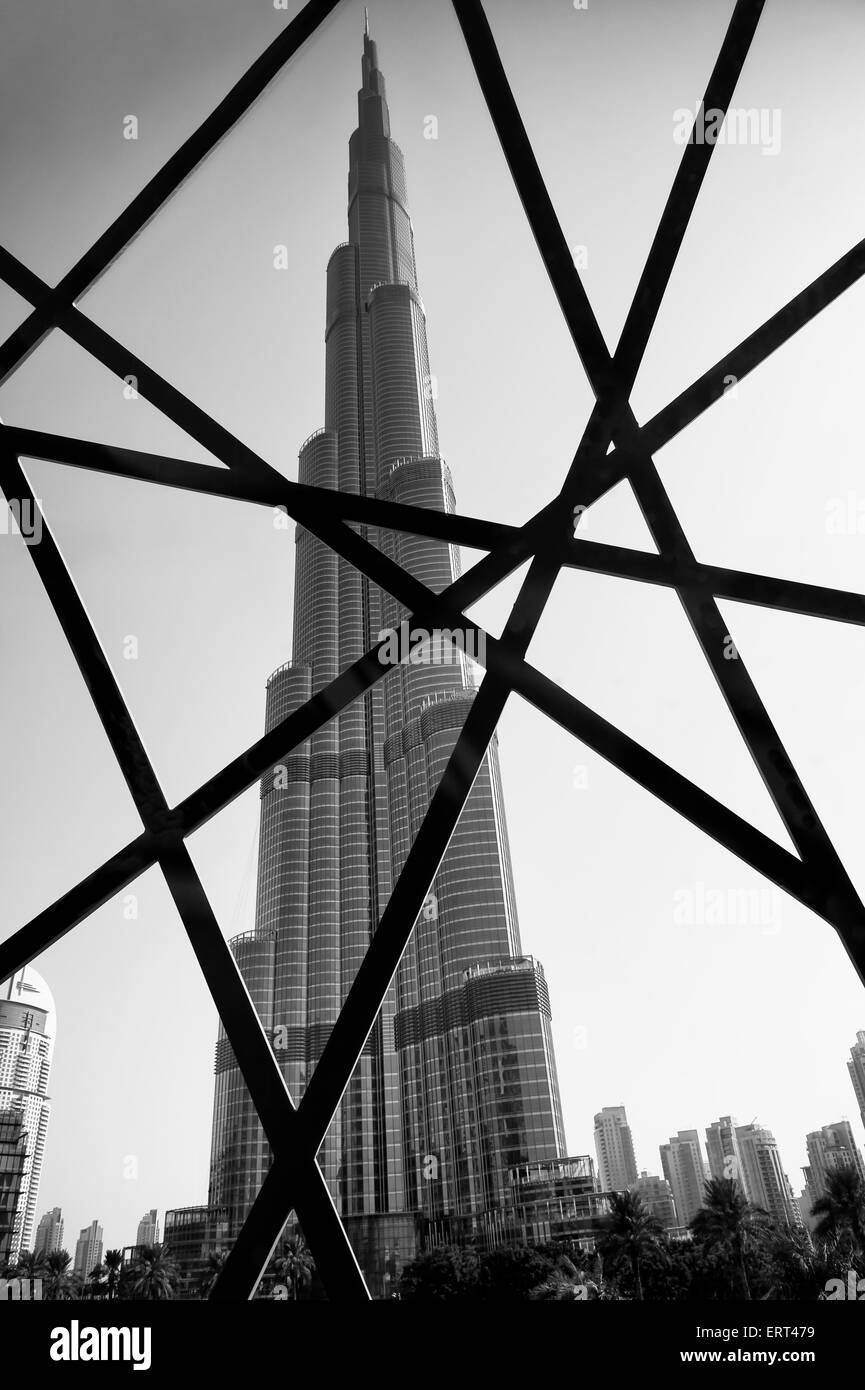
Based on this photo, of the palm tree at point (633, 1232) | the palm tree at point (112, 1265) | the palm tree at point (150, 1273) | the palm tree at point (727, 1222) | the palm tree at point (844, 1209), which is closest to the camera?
the palm tree at point (844, 1209)

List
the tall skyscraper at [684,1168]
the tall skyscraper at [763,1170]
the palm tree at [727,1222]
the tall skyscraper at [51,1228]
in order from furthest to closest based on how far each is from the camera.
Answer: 1. the tall skyscraper at [684,1168]
2. the tall skyscraper at [51,1228]
3. the tall skyscraper at [763,1170]
4. the palm tree at [727,1222]

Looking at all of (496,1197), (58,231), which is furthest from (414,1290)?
(58,231)

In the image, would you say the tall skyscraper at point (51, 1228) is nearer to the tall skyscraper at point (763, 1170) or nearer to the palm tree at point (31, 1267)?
the palm tree at point (31, 1267)

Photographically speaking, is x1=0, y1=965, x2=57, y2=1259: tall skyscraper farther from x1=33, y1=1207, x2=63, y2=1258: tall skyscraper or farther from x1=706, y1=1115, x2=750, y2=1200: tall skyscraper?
x1=706, y1=1115, x2=750, y2=1200: tall skyscraper

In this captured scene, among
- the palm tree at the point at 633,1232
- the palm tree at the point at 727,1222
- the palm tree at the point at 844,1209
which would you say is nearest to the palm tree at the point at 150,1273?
the palm tree at the point at 633,1232

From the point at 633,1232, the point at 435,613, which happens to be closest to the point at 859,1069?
the point at 633,1232
